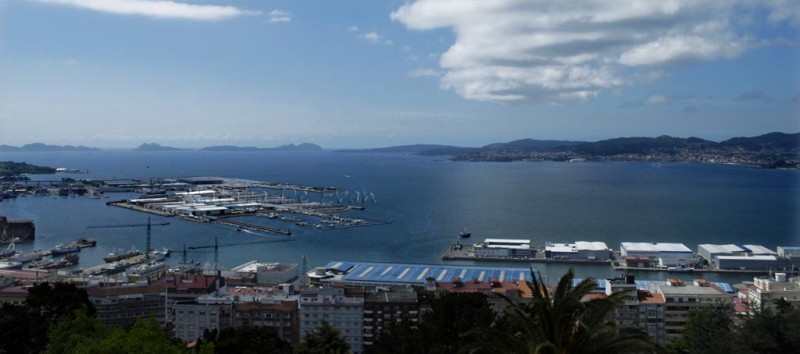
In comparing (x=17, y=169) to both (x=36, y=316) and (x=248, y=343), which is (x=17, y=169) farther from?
(x=248, y=343)

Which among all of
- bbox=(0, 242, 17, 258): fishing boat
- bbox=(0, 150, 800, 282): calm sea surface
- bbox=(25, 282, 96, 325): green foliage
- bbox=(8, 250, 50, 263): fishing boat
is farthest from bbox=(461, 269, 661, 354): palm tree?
bbox=(0, 242, 17, 258): fishing boat

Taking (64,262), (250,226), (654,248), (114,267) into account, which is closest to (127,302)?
(114,267)

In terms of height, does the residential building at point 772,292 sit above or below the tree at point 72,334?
below

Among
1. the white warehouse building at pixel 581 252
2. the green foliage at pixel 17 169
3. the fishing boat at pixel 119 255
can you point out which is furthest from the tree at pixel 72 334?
the green foliage at pixel 17 169

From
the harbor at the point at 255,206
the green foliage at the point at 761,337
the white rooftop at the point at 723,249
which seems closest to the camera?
the green foliage at the point at 761,337

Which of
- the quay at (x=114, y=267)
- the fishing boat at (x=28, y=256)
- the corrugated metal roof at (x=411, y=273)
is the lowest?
the fishing boat at (x=28, y=256)

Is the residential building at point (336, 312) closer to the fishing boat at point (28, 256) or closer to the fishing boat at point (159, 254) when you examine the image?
the fishing boat at point (159, 254)
